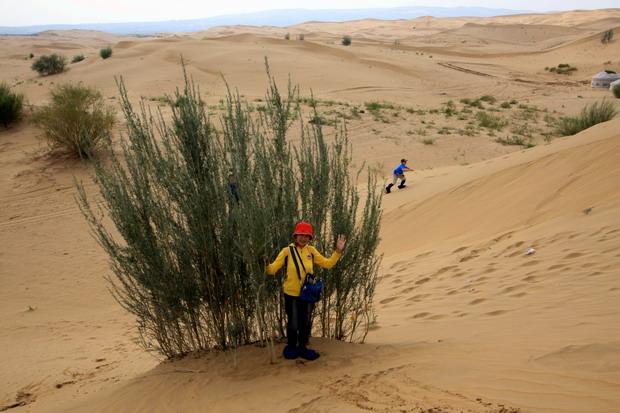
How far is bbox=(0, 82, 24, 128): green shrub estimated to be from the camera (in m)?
18.2

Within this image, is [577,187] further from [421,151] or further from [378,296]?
[421,151]

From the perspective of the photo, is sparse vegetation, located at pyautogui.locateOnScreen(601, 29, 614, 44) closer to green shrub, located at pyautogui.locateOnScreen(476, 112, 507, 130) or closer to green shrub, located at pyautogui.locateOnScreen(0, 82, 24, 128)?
green shrub, located at pyautogui.locateOnScreen(476, 112, 507, 130)

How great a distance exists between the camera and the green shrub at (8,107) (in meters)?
18.2

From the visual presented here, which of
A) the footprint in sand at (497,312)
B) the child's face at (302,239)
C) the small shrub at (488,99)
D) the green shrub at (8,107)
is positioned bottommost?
the footprint in sand at (497,312)

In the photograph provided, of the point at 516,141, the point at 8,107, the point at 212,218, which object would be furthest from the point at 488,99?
the point at 212,218

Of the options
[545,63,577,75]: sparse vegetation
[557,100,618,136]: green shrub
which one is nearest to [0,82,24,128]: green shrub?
[557,100,618,136]: green shrub

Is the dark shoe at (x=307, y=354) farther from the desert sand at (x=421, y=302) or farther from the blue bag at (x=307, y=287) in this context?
the blue bag at (x=307, y=287)

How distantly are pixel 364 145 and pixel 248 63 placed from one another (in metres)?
18.7

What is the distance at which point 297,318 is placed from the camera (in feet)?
15.4

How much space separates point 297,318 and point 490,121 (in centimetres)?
1830

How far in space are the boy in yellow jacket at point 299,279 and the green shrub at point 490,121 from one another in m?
17.5

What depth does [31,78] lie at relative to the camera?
34281 mm

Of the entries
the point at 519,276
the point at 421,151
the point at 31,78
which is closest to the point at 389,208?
the point at 519,276

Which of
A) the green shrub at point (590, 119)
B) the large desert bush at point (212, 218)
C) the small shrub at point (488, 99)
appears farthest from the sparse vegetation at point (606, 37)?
the large desert bush at point (212, 218)
